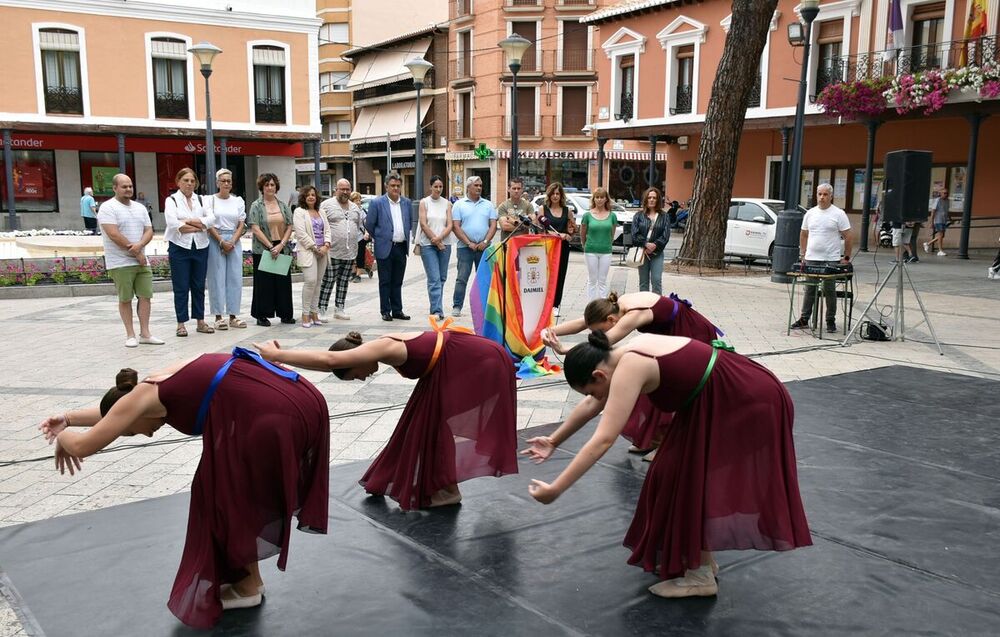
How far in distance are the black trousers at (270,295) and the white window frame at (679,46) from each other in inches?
782

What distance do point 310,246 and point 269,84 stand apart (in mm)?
21429

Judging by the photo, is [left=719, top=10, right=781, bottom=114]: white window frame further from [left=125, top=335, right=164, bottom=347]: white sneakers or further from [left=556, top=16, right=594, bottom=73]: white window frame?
[left=125, top=335, right=164, bottom=347]: white sneakers

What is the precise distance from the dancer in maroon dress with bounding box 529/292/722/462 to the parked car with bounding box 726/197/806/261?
1373 cm

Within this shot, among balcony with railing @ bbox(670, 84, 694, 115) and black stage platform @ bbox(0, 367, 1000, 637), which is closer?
black stage platform @ bbox(0, 367, 1000, 637)

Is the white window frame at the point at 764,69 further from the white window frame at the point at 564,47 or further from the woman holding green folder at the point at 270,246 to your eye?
the woman holding green folder at the point at 270,246

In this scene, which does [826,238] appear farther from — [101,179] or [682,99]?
[101,179]

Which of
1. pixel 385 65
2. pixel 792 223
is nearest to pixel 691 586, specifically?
pixel 792 223

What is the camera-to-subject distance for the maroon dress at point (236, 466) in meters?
Result: 3.13

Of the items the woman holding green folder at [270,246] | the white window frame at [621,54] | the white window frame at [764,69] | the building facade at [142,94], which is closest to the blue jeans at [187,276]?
the woman holding green folder at [270,246]

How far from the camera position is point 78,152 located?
27719 mm

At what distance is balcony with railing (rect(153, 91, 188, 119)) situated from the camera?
27.5 meters

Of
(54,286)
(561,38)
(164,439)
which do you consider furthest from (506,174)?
(164,439)

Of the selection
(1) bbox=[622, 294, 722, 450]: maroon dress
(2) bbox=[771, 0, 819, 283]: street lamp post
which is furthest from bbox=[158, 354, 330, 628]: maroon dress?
(2) bbox=[771, 0, 819, 283]: street lamp post

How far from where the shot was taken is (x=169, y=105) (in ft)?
90.8
